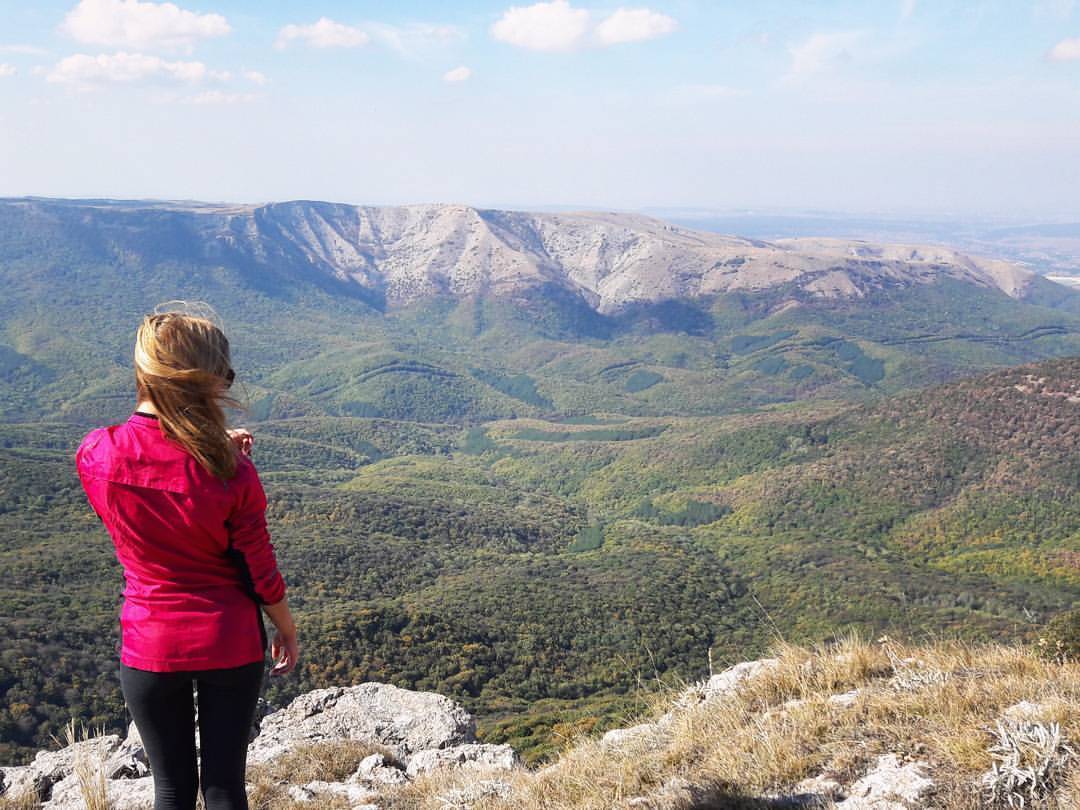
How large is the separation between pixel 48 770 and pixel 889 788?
8304 millimetres

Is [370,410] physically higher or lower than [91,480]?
lower

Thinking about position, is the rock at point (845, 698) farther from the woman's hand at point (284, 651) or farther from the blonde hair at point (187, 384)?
the blonde hair at point (187, 384)

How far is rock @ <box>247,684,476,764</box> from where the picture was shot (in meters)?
9.62

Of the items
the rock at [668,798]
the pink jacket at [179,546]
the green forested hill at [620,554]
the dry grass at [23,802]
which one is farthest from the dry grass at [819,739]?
the green forested hill at [620,554]

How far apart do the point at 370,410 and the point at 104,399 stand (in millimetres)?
54718

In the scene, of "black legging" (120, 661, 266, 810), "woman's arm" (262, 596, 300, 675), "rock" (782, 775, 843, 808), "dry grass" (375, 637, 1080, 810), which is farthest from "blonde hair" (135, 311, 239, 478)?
"rock" (782, 775, 843, 808)

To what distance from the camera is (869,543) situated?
70.6 m

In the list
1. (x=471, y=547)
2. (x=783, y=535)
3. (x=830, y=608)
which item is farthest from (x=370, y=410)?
(x=830, y=608)

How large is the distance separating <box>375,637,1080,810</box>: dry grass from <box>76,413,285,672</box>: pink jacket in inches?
107

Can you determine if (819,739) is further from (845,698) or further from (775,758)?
(845,698)

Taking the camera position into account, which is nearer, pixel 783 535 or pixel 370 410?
pixel 783 535

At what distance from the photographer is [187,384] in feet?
10.6

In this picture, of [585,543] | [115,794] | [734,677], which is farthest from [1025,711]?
[585,543]

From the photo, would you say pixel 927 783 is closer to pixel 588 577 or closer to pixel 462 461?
pixel 588 577
